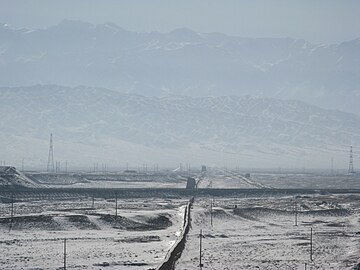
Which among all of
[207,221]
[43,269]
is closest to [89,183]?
[207,221]

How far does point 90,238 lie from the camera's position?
60.7m

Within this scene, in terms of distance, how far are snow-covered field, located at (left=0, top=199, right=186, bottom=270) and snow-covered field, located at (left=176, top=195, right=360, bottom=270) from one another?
244 centimetres

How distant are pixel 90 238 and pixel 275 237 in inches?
576

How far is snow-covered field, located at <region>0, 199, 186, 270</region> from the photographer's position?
48125 mm

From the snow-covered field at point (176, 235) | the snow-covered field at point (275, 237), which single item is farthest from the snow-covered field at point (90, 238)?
the snow-covered field at point (275, 237)

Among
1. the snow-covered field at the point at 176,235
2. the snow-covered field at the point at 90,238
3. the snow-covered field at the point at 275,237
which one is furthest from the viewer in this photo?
the snow-covered field at the point at 275,237

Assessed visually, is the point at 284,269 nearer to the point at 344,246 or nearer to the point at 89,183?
the point at 344,246

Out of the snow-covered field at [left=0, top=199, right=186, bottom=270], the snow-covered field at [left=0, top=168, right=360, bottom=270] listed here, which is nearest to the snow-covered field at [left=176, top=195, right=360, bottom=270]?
the snow-covered field at [left=0, top=168, right=360, bottom=270]

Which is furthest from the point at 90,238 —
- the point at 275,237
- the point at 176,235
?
the point at 275,237

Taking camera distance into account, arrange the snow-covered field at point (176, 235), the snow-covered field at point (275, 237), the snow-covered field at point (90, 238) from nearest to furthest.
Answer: the snow-covered field at point (90, 238) < the snow-covered field at point (176, 235) < the snow-covered field at point (275, 237)

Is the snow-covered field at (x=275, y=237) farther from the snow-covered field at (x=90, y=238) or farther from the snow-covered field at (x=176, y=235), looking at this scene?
the snow-covered field at (x=90, y=238)

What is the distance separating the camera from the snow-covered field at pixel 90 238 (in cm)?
4812

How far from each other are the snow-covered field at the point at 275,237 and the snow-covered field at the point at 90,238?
2.44 meters

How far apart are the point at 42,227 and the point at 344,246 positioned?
82.4 feet
